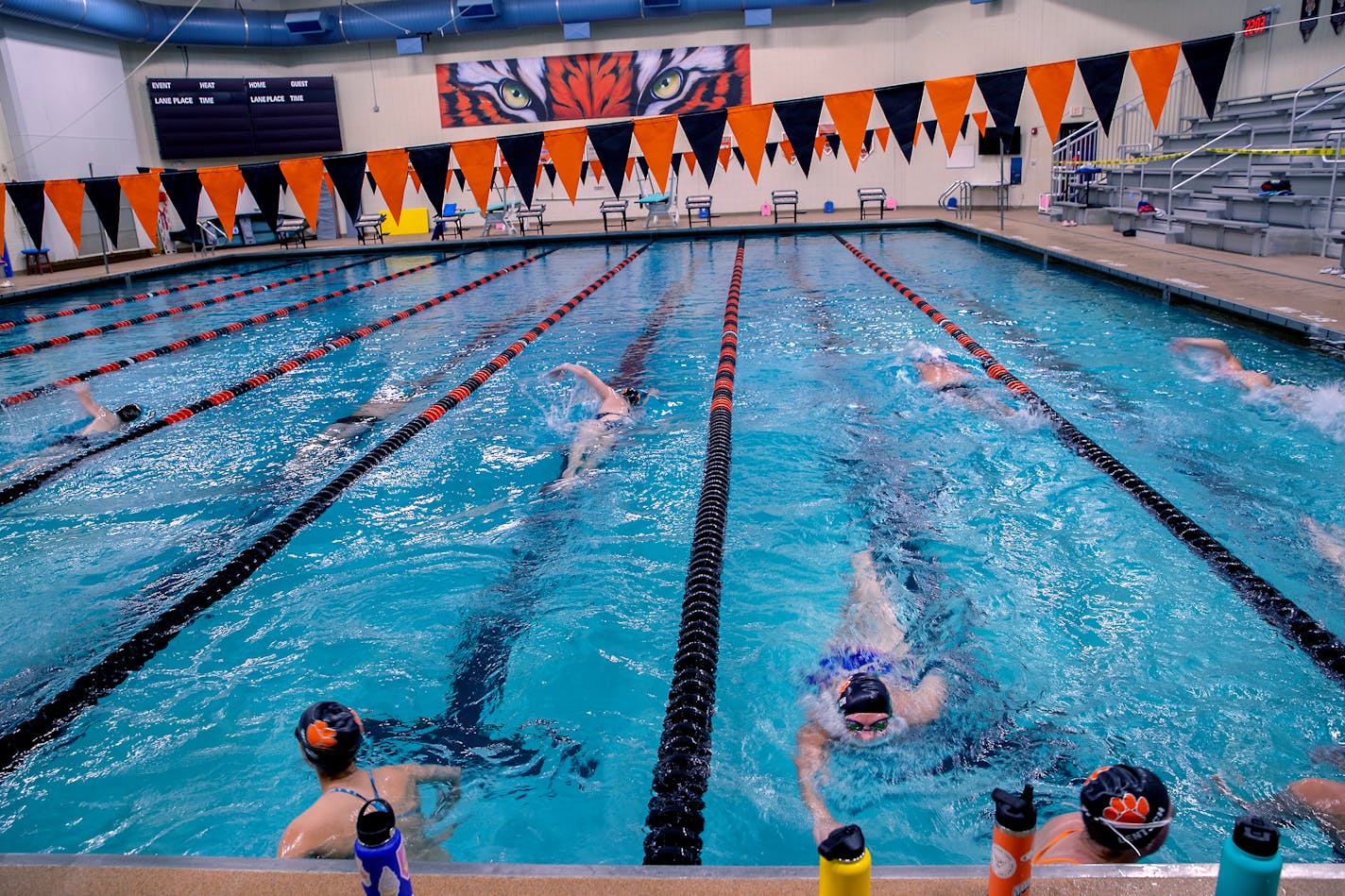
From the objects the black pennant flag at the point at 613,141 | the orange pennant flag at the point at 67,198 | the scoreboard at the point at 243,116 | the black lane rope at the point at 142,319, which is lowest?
the black lane rope at the point at 142,319

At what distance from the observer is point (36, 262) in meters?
14.4

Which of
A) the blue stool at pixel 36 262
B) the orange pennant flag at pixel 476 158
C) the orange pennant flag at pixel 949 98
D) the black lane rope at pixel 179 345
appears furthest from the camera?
the blue stool at pixel 36 262

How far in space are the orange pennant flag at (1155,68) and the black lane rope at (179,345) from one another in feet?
29.3

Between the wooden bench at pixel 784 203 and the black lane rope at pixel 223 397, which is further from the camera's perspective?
the wooden bench at pixel 784 203

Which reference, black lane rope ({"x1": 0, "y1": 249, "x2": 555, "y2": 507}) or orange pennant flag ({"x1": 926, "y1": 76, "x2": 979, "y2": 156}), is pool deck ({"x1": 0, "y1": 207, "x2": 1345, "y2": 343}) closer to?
orange pennant flag ({"x1": 926, "y1": 76, "x2": 979, "y2": 156})

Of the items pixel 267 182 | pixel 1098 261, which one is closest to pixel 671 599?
pixel 1098 261

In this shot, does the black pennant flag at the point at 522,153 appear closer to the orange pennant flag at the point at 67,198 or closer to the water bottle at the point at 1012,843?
the orange pennant flag at the point at 67,198

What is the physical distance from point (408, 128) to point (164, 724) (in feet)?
62.3

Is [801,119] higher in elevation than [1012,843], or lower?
higher

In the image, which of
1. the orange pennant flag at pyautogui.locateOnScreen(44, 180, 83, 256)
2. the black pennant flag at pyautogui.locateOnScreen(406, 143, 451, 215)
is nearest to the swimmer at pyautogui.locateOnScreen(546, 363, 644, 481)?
the black pennant flag at pyautogui.locateOnScreen(406, 143, 451, 215)

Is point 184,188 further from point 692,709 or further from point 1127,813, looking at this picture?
point 1127,813

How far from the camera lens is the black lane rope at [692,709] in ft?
6.17

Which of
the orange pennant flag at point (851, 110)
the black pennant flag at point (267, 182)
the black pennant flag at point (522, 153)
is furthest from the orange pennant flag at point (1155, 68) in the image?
the black pennant flag at point (267, 182)

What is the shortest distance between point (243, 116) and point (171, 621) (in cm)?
1815
